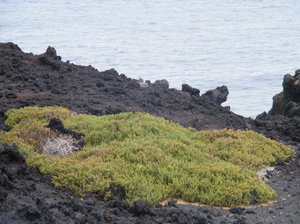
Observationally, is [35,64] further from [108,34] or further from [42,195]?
[108,34]

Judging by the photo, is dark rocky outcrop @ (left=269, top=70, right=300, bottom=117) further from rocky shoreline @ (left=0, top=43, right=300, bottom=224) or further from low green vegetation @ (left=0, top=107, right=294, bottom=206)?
low green vegetation @ (left=0, top=107, right=294, bottom=206)

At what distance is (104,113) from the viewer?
66.0 feet

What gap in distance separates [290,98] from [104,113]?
31.9 ft

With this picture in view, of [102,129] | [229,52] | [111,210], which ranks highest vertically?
[229,52]

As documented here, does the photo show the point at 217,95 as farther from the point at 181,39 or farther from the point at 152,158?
the point at 181,39

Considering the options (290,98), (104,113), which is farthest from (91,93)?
(290,98)

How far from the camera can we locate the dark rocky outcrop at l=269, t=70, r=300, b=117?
25125 mm

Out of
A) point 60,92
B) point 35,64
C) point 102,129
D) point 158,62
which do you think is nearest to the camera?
point 102,129

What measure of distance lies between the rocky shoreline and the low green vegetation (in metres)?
0.40

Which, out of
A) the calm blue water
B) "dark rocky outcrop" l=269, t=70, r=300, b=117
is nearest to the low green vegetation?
"dark rocky outcrop" l=269, t=70, r=300, b=117

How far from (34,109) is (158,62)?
37.5 m

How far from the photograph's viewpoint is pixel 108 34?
2800 inches

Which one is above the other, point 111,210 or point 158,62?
point 158,62

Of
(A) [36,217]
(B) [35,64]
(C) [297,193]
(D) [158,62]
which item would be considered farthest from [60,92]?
(D) [158,62]
